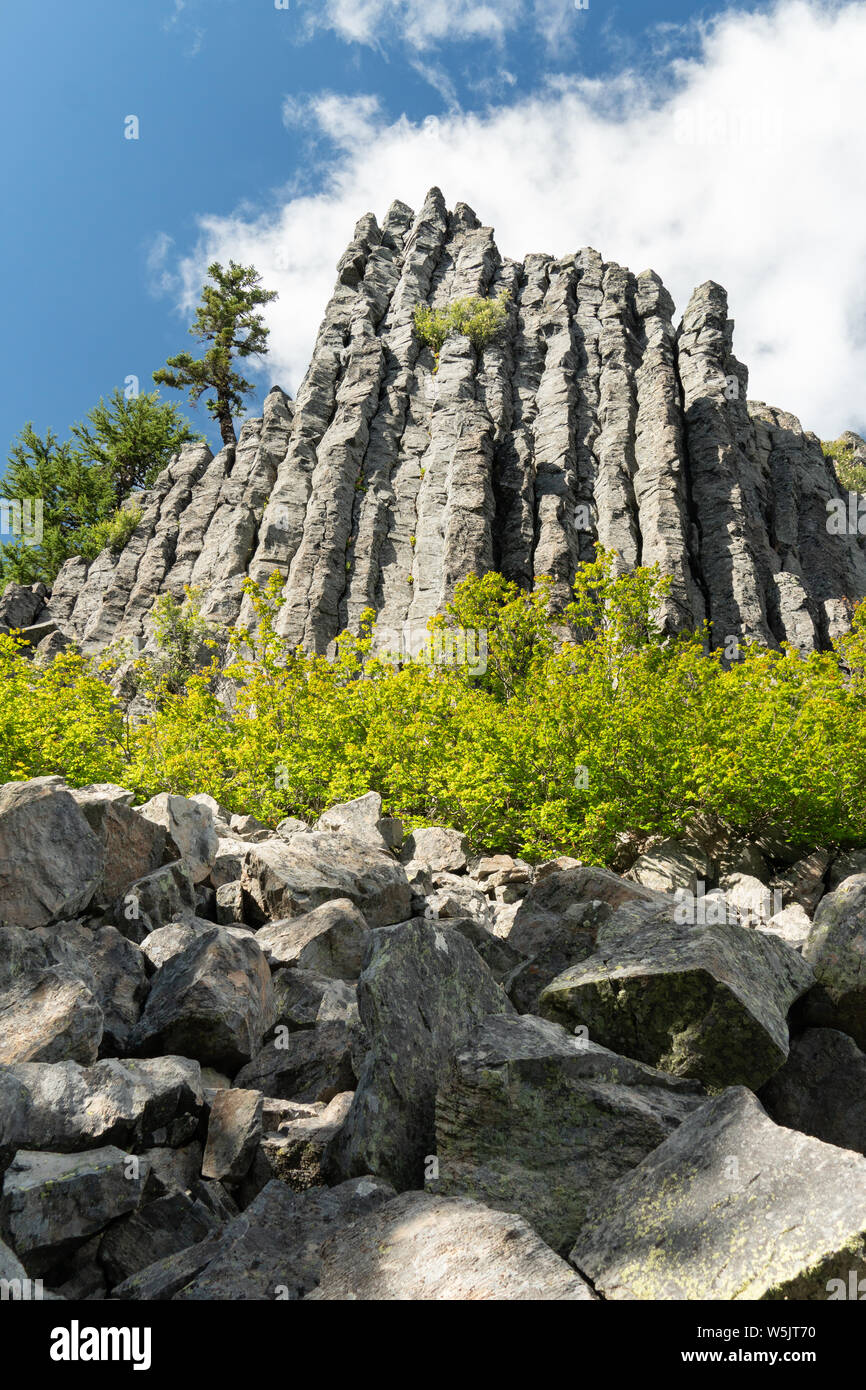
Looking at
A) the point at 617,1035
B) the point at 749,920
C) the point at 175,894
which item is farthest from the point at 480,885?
Result: the point at 617,1035

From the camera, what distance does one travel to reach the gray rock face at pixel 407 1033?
236 inches

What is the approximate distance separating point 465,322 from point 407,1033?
59066mm

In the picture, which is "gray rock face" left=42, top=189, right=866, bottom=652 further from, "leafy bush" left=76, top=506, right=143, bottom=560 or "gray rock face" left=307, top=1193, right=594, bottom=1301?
"gray rock face" left=307, top=1193, right=594, bottom=1301

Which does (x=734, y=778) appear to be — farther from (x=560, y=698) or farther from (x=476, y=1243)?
(x=476, y=1243)

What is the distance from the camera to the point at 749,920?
16.1m

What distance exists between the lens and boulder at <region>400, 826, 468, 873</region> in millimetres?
20062

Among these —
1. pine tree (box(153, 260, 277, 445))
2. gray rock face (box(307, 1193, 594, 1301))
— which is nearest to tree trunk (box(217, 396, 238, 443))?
pine tree (box(153, 260, 277, 445))

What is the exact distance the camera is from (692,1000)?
689 cm

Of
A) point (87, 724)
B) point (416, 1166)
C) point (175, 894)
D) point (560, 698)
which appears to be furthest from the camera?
point (87, 724)

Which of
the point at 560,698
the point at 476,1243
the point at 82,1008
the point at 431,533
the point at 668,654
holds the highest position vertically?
the point at 431,533

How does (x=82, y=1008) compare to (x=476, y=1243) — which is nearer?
(x=476, y=1243)

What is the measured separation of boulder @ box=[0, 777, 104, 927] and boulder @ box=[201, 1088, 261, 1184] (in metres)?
3.77
